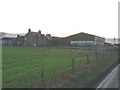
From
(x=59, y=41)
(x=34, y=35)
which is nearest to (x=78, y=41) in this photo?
(x=59, y=41)

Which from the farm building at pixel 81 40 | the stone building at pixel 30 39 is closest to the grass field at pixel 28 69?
the farm building at pixel 81 40

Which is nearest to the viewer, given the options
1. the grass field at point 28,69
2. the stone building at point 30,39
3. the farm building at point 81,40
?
the grass field at point 28,69

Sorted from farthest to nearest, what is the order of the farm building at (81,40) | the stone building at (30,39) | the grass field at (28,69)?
the stone building at (30,39)
the farm building at (81,40)
the grass field at (28,69)

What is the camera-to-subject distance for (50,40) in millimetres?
127188

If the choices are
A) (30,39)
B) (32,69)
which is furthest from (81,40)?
(32,69)

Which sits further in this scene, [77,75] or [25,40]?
[25,40]

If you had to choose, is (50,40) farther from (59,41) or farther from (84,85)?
(84,85)

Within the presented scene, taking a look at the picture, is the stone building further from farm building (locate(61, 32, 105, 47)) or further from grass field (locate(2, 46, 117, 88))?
grass field (locate(2, 46, 117, 88))

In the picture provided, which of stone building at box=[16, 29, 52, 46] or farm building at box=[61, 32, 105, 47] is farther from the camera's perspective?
stone building at box=[16, 29, 52, 46]

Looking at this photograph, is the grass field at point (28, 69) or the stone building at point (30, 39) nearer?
the grass field at point (28, 69)

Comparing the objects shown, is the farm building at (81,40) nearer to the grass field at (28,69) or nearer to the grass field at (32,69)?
the grass field at (32,69)

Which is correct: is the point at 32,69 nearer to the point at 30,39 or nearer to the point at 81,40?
the point at 30,39

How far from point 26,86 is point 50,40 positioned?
112 meters

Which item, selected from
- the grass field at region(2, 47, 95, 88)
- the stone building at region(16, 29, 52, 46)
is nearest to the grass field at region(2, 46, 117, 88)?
the grass field at region(2, 47, 95, 88)
